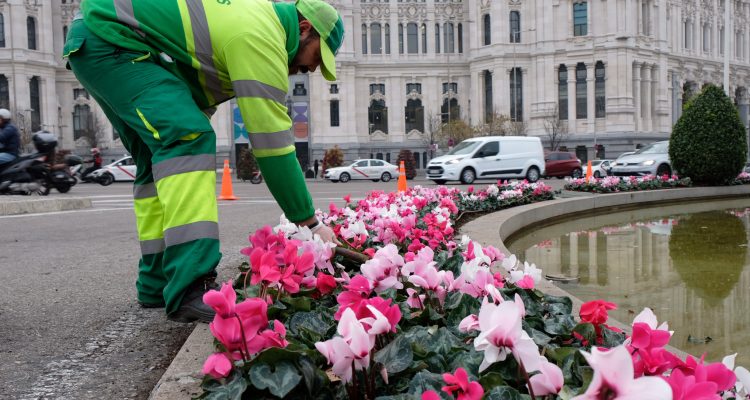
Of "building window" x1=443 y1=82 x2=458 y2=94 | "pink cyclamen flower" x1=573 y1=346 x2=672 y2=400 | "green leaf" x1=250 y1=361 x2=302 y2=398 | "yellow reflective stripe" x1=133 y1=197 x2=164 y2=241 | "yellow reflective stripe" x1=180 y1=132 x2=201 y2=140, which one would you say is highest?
"building window" x1=443 y1=82 x2=458 y2=94

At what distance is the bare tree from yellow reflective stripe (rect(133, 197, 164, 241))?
56.7m

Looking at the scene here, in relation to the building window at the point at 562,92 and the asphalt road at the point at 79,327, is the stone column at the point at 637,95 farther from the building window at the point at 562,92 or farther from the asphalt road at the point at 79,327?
the asphalt road at the point at 79,327

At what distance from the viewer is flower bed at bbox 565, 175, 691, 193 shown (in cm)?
1365

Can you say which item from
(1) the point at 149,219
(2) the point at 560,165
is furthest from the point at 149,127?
(2) the point at 560,165

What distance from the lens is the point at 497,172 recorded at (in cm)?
2683

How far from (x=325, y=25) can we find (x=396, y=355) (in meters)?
1.68

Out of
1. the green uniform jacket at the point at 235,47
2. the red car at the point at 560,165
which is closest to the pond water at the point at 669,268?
the green uniform jacket at the point at 235,47

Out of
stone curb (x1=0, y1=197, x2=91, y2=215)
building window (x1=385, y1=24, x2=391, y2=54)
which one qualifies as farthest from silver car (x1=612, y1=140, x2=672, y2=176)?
building window (x1=385, y1=24, x2=391, y2=54)

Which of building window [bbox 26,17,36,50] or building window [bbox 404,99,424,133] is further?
building window [bbox 404,99,424,133]

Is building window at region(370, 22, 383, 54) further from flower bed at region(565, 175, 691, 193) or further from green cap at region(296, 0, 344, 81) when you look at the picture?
green cap at region(296, 0, 344, 81)

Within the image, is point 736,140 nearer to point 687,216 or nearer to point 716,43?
point 687,216

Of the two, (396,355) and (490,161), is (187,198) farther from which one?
(490,161)

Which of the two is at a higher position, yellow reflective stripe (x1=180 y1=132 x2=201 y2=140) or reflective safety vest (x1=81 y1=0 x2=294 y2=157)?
reflective safety vest (x1=81 y1=0 x2=294 y2=157)

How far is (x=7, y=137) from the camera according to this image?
1020 centimetres
